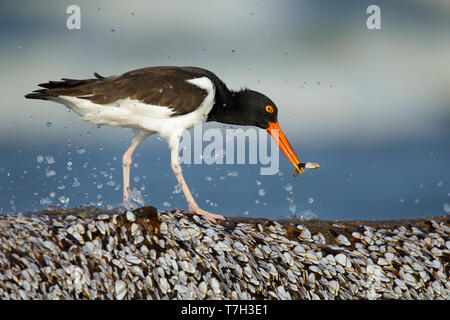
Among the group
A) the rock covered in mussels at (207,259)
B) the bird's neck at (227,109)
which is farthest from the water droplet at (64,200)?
the bird's neck at (227,109)

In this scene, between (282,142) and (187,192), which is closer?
(187,192)

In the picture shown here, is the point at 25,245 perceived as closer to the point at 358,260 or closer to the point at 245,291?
the point at 245,291

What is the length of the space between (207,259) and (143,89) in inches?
73.3

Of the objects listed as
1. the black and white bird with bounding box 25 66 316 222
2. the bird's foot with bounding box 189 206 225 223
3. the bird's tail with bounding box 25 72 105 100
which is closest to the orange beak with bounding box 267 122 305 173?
the black and white bird with bounding box 25 66 316 222

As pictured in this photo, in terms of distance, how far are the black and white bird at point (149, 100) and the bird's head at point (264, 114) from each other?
0.31 metres

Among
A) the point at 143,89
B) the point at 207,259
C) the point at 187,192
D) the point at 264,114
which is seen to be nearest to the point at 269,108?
the point at 264,114

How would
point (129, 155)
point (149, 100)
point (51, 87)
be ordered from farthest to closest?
point (129, 155) < point (149, 100) < point (51, 87)

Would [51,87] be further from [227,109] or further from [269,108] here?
[269,108]

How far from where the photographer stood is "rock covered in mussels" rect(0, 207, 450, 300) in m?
3.86

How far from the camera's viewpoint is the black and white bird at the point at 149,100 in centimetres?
517

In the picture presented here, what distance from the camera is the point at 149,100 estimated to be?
5.30 metres

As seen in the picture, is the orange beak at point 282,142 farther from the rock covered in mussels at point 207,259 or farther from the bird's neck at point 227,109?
the rock covered in mussels at point 207,259
